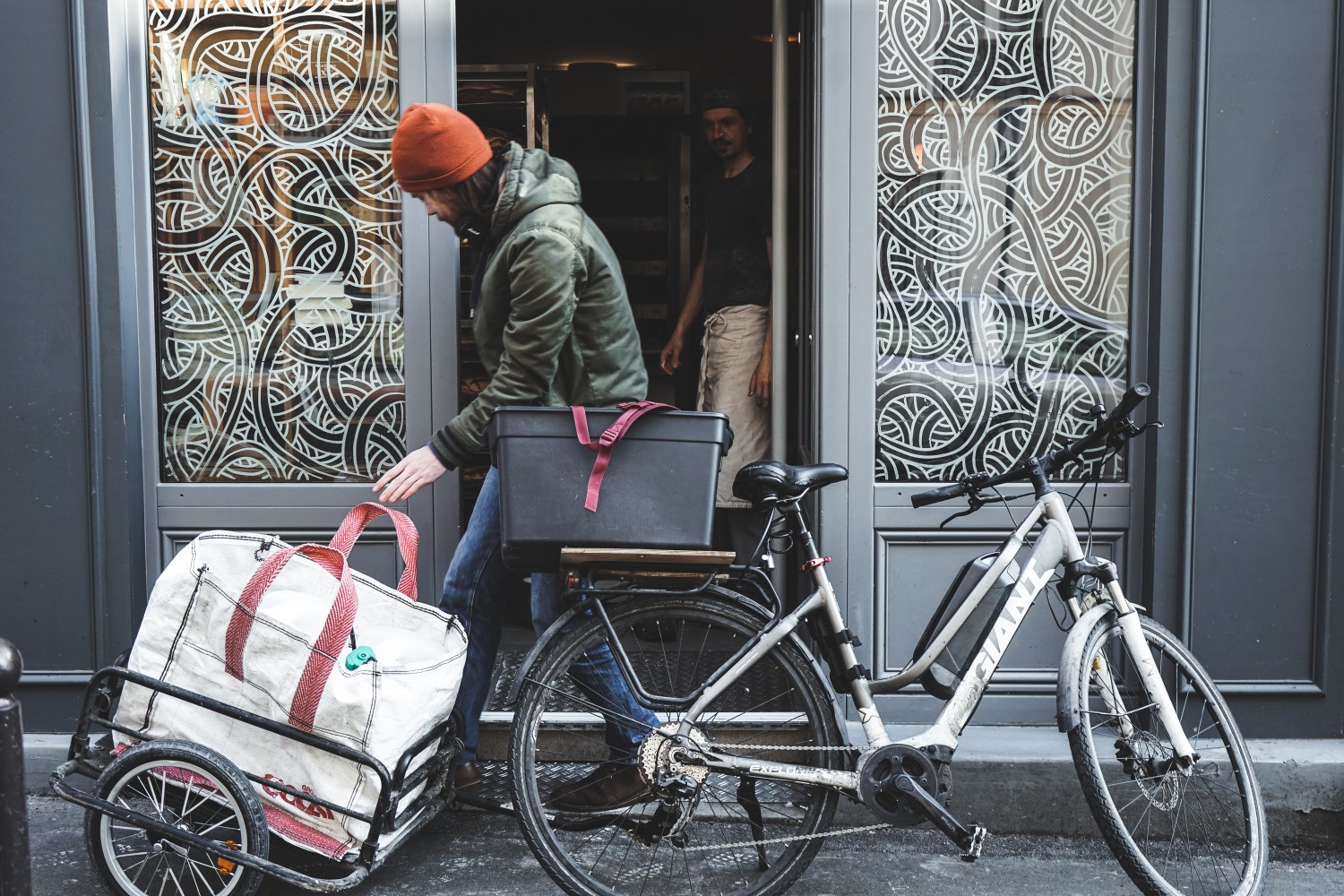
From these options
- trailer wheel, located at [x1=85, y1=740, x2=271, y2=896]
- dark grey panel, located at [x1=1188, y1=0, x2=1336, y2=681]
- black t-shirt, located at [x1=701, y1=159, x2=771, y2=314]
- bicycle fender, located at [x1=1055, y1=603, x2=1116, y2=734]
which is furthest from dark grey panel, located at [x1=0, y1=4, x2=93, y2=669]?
dark grey panel, located at [x1=1188, y1=0, x2=1336, y2=681]

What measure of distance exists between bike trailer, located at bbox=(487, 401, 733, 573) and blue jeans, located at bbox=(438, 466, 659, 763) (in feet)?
1.19

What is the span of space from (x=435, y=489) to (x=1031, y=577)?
6.67 feet

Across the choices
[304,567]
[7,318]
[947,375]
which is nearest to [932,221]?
[947,375]

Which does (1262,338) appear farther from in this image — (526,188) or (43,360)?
(43,360)

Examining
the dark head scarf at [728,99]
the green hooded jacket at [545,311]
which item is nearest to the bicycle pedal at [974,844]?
the green hooded jacket at [545,311]

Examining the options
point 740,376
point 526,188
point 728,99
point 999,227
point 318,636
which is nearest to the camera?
point 318,636

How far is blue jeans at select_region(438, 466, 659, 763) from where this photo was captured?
312 centimetres

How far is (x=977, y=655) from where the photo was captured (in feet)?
9.62

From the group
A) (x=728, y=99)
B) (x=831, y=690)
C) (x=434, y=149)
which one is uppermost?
(x=728, y=99)

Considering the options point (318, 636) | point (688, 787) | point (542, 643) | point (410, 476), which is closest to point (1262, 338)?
point (688, 787)

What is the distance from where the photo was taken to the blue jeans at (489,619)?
312 centimetres

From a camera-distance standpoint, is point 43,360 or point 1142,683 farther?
point 43,360

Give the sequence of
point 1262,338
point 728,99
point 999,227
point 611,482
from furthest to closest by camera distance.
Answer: point 728,99
point 999,227
point 1262,338
point 611,482

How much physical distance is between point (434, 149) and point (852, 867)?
2.39 metres
